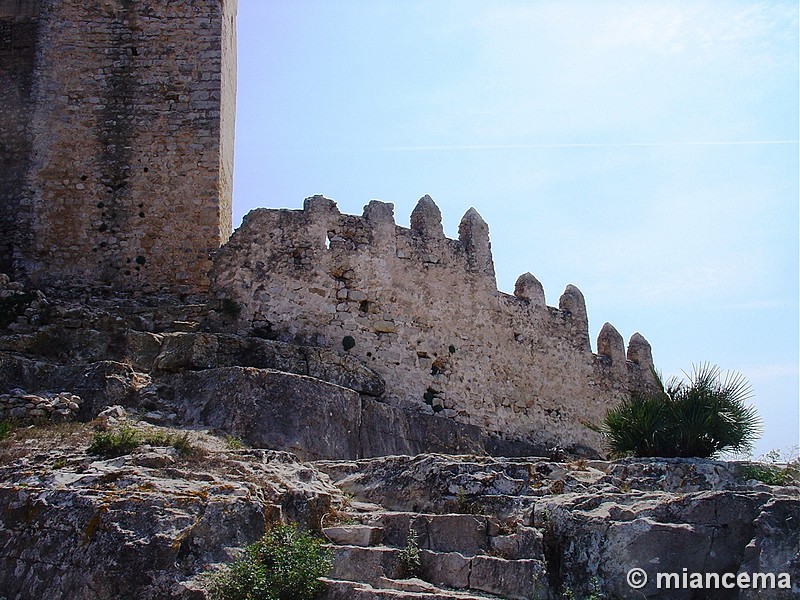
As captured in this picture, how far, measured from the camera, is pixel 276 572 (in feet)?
25.7

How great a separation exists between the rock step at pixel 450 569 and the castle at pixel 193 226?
7084mm

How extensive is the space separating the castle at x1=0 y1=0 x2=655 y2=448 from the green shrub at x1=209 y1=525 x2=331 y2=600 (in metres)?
7.28

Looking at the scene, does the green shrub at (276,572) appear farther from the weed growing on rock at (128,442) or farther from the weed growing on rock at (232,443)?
the weed growing on rock at (232,443)

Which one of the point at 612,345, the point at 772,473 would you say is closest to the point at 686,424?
the point at 772,473

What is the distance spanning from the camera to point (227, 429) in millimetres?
11570

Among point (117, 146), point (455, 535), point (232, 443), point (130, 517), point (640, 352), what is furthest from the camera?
point (640, 352)

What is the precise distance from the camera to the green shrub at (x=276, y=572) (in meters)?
7.68

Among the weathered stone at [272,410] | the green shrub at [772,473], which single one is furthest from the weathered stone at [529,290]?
the green shrub at [772,473]

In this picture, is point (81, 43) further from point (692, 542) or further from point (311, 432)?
point (692, 542)

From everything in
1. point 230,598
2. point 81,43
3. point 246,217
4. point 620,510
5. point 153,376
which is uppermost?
point 81,43

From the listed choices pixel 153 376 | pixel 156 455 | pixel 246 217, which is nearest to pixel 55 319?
pixel 153 376

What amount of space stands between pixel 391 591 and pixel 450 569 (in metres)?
0.72

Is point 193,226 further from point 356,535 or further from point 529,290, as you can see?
point 356,535

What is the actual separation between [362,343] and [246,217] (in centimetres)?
279
